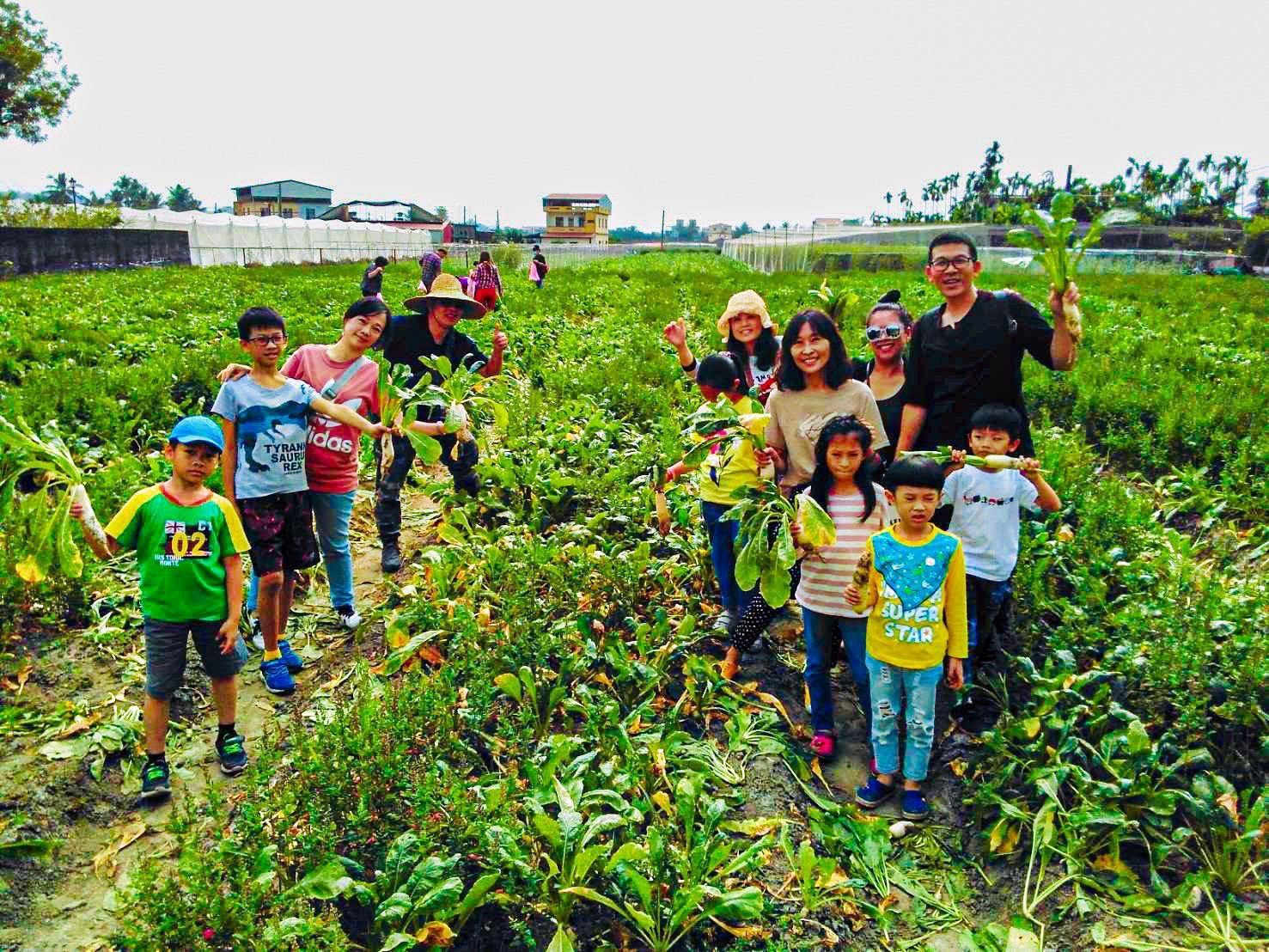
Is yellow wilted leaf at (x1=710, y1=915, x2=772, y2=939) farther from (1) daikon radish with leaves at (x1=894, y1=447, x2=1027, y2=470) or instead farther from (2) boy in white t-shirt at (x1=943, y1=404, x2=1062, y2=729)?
(1) daikon radish with leaves at (x1=894, y1=447, x2=1027, y2=470)

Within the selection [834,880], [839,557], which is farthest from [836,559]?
[834,880]

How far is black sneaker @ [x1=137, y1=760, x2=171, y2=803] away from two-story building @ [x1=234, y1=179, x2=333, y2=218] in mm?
86939

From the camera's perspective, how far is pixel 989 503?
3.50m

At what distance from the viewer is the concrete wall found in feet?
76.0

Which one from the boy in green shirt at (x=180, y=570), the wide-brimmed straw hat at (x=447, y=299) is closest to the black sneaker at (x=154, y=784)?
the boy in green shirt at (x=180, y=570)

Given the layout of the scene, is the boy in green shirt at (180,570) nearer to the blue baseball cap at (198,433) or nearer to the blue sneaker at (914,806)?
the blue baseball cap at (198,433)

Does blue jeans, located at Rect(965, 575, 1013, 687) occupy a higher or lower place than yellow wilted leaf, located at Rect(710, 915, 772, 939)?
higher

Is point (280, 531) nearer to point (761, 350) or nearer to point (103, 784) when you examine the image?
point (103, 784)

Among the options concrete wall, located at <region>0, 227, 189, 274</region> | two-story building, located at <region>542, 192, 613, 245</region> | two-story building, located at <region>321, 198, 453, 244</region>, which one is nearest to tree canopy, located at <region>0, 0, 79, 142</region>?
concrete wall, located at <region>0, 227, 189, 274</region>

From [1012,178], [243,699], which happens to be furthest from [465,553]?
[1012,178]

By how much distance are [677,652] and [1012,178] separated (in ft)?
274

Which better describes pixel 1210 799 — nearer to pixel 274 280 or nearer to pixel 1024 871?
pixel 1024 871

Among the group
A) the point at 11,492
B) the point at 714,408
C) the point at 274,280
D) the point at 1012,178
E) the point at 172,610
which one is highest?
the point at 1012,178

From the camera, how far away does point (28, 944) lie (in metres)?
2.56
